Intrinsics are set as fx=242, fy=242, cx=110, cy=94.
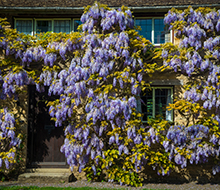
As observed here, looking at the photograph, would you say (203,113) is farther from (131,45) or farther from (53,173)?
(53,173)

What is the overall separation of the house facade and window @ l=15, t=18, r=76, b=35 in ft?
0.17

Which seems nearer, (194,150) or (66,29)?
(194,150)

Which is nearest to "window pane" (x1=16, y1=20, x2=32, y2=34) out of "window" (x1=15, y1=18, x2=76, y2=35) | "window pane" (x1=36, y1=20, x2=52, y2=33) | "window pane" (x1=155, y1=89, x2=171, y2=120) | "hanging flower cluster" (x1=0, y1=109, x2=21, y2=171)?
"window" (x1=15, y1=18, x2=76, y2=35)

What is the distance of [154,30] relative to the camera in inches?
343

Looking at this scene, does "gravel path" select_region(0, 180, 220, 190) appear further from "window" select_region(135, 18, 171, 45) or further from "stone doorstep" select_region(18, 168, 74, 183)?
"window" select_region(135, 18, 171, 45)

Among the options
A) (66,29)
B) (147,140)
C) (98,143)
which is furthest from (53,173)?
(66,29)

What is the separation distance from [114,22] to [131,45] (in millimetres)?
874

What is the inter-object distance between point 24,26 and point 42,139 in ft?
13.6

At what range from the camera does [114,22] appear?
24.4ft

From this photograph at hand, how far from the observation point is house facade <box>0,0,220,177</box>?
26.8 feet

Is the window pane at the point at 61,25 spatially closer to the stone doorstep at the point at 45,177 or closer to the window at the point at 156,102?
the window at the point at 156,102

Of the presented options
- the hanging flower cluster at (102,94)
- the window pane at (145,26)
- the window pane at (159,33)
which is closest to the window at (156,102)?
Answer: the hanging flower cluster at (102,94)

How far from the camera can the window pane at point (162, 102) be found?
8.31 meters

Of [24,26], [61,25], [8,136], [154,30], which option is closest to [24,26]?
[24,26]
